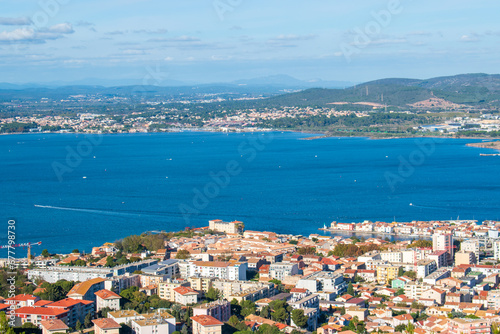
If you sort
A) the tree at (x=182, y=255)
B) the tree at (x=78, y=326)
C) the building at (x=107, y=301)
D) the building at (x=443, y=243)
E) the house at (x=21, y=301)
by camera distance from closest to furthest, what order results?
the tree at (x=78, y=326) < the house at (x=21, y=301) < the building at (x=107, y=301) < the tree at (x=182, y=255) < the building at (x=443, y=243)

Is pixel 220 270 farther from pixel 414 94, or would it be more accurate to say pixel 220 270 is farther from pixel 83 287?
pixel 414 94

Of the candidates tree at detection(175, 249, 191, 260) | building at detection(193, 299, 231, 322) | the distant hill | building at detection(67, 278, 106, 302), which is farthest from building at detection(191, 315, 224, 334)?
the distant hill

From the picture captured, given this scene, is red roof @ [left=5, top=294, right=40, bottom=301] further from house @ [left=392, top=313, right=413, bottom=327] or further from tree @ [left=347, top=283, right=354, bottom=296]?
house @ [left=392, top=313, right=413, bottom=327]

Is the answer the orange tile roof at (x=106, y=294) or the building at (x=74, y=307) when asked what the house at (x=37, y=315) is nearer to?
the building at (x=74, y=307)

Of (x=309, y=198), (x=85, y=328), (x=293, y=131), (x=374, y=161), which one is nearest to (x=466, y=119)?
(x=293, y=131)

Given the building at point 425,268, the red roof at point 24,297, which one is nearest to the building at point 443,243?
the building at point 425,268
